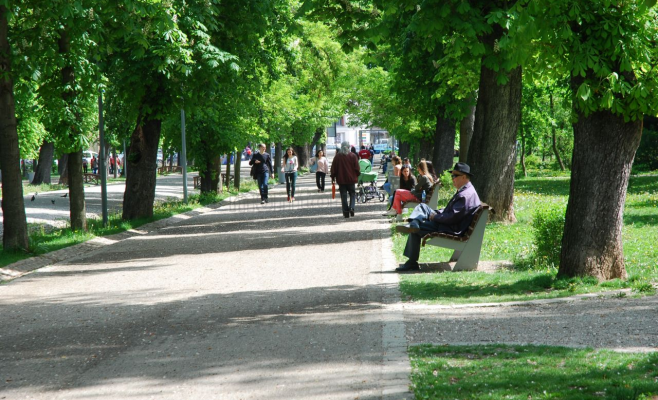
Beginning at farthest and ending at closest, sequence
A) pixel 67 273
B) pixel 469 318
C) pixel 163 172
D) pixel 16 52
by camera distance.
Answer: pixel 163 172 → pixel 16 52 → pixel 67 273 → pixel 469 318

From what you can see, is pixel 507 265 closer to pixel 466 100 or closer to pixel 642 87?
pixel 642 87

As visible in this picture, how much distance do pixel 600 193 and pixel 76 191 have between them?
11.7 meters

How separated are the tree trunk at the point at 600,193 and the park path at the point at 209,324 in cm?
214

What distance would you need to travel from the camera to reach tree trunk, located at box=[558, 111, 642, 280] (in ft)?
30.4

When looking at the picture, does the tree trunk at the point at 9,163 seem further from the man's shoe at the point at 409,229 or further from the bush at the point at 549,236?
the bush at the point at 549,236

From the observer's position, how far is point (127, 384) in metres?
5.95

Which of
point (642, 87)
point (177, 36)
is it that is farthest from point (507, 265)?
point (177, 36)

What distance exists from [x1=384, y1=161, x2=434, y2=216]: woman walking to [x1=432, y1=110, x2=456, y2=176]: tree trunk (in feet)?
25.4

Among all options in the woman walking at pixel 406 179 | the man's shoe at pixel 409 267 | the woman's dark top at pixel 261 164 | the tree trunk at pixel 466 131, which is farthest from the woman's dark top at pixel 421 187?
the woman's dark top at pixel 261 164

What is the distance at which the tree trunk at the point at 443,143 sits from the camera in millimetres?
28203

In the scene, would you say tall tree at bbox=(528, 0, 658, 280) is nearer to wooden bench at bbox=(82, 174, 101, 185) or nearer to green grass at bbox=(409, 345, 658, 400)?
green grass at bbox=(409, 345, 658, 400)

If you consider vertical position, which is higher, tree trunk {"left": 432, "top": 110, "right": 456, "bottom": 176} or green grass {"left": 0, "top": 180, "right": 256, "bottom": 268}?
tree trunk {"left": 432, "top": 110, "right": 456, "bottom": 176}

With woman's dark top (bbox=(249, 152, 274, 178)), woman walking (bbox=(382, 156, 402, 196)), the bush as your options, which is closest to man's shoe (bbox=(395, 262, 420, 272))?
the bush

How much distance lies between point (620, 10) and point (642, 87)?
852mm
